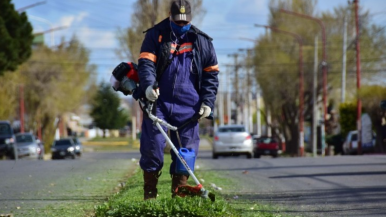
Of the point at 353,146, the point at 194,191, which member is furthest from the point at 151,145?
the point at 353,146

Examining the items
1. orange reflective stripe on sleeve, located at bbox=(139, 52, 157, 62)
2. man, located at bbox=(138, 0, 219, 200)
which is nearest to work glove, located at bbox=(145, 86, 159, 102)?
man, located at bbox=(138, 0, 219, 200)

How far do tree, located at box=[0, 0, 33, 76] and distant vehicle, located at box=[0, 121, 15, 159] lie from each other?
7511 mm

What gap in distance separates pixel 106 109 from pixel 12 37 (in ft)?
124

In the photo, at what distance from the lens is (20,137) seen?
42.8m

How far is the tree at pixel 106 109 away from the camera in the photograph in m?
84.1

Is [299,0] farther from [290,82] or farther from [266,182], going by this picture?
[266,182]

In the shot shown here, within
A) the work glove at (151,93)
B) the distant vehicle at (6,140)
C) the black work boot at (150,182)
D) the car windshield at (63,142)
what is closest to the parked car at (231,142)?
the distant vehicle at (6,140)

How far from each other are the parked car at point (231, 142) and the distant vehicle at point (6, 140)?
10104 mm

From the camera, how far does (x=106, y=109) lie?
279 feet

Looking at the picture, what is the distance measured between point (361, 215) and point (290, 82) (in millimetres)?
48828

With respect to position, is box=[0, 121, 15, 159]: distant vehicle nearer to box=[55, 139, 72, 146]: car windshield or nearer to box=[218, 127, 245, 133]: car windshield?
box=[55, 139, 72, 146]: car windshield

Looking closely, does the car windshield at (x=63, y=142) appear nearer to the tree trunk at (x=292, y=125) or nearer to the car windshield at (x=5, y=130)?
the car windshield at (x=5, y=130)

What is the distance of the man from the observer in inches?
293

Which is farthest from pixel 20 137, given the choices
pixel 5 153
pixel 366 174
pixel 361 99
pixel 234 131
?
pixel 366 174
